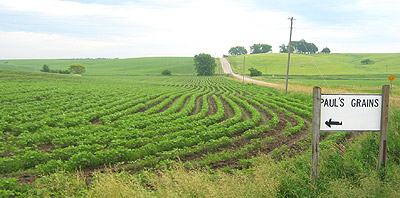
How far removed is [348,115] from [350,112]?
0.24 ft

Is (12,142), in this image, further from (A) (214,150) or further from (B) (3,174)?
(A) (214,150)

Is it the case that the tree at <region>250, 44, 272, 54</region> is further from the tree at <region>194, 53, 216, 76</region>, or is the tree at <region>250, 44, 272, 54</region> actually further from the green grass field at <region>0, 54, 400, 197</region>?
the green grass field at <region>0, 54, 400, 197</region>

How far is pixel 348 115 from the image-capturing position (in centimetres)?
518

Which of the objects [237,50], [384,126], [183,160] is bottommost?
[183,160]

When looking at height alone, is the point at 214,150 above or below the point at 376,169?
below

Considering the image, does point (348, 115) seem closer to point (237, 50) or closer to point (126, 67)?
point (126, 67)

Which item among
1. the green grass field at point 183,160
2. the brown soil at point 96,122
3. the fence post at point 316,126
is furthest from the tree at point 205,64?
the fence post at point 316,126

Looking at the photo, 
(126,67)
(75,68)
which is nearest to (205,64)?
(75,68)

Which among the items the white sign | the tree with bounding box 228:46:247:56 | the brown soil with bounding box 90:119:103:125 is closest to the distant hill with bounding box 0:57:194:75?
the tree with bounding box 228:46:247:56

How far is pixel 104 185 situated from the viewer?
4.88 metres

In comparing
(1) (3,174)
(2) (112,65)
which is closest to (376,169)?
(1) (3,174)

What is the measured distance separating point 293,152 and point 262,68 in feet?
316

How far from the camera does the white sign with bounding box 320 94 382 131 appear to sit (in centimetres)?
511

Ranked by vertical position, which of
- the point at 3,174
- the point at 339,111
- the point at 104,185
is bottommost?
the point at 3,174
